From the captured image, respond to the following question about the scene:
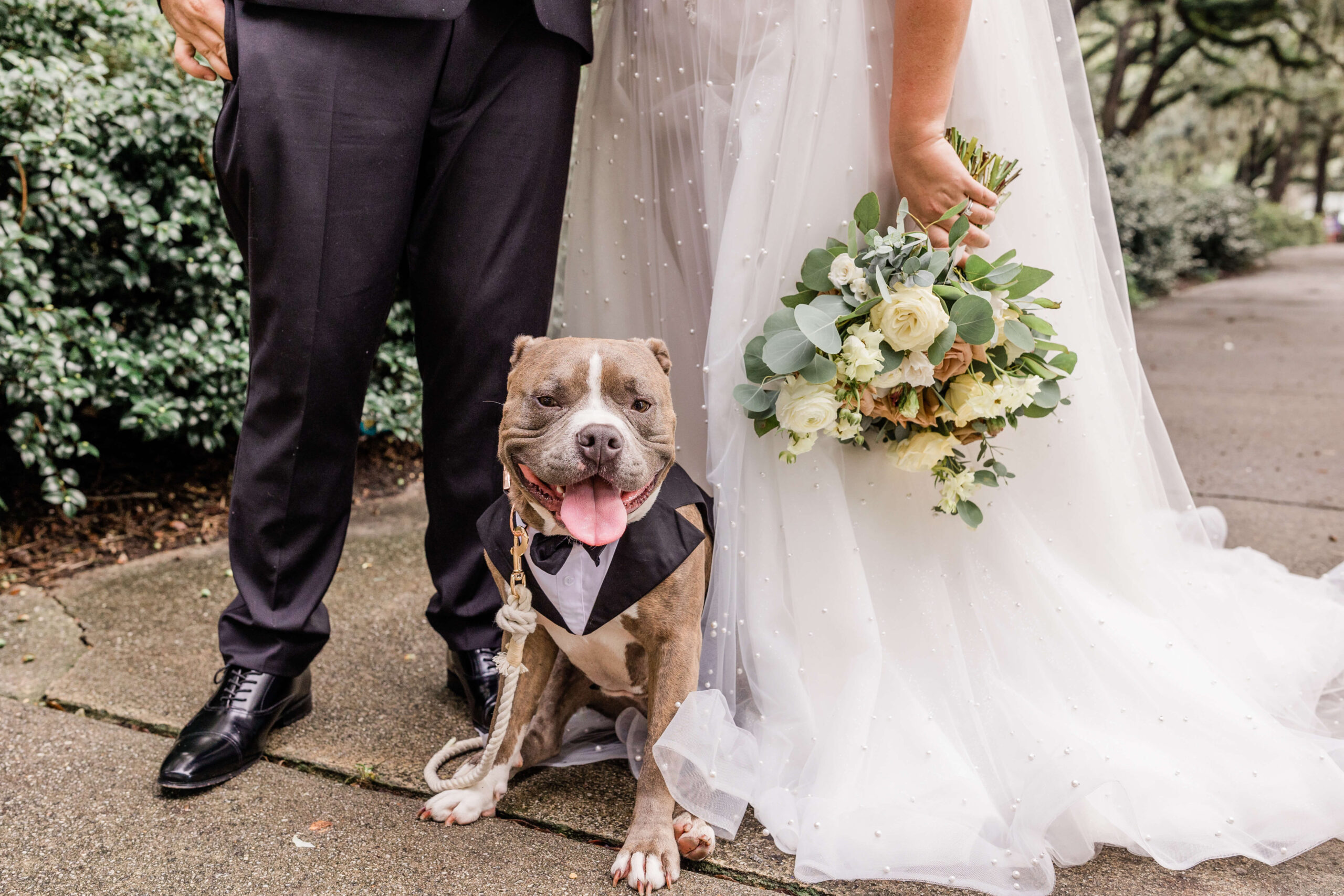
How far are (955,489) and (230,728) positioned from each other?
1.77 m

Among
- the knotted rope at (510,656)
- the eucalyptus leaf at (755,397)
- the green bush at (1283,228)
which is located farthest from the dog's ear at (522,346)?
the green bush at (1283,228)

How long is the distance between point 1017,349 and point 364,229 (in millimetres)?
1502

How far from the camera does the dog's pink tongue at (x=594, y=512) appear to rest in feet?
5.90

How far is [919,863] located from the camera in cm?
182

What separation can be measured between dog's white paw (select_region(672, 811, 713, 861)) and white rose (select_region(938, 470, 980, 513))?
35.5 inches

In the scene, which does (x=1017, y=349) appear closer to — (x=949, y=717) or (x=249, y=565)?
(x=949, y=717)

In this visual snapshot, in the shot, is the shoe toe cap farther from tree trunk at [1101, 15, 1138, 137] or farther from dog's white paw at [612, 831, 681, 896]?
tree trunk at [1101, 15, 1138, 137]

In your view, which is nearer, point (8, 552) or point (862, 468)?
point (862, 468)

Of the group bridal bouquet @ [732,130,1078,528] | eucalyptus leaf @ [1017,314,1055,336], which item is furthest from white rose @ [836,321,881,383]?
eucalyptus leaf @ [1017,314,1055,336]

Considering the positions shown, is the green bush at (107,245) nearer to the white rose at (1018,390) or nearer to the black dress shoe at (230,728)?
the black dress shoe at (230,728)

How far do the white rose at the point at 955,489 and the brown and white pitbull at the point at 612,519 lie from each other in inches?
22.3

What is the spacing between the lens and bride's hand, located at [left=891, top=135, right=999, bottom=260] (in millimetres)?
2088

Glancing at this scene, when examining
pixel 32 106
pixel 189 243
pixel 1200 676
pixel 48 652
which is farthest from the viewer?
pixel 189 243

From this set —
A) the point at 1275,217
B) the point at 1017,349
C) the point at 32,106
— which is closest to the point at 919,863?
the point at 1017,349
